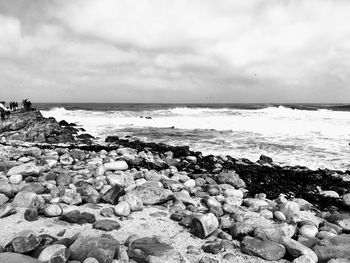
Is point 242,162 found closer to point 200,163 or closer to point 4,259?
point 200,163

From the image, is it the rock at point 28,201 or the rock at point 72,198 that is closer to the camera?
the rock at point 28,201

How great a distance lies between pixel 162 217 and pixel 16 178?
2.90 meters

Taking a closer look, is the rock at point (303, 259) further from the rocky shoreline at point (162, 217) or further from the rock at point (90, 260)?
the rock at point (90, 260)

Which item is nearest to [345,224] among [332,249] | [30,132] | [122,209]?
[332,249]

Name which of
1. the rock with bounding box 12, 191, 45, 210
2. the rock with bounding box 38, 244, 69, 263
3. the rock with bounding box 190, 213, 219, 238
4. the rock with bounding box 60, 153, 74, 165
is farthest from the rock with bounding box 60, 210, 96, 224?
the rock with bounding box 60, 153, 74, 165

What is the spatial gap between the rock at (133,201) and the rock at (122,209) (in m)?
0.12

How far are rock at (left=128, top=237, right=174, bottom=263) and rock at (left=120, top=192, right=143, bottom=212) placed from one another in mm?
1047

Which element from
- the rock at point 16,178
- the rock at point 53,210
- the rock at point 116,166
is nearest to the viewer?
the rock at point 53,210

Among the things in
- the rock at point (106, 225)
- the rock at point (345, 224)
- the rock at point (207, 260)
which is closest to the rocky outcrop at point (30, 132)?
the rock at point (106, 225)

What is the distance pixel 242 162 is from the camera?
891 centimetres

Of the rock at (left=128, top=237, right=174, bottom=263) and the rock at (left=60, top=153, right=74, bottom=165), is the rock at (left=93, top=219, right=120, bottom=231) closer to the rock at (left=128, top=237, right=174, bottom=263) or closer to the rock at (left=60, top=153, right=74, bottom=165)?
the rock at (left=128, top=237, right=174, bottom=263)

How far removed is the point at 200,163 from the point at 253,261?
5299mm

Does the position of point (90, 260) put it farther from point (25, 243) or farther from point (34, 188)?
point (34, 188)

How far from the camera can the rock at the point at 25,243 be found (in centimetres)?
296
